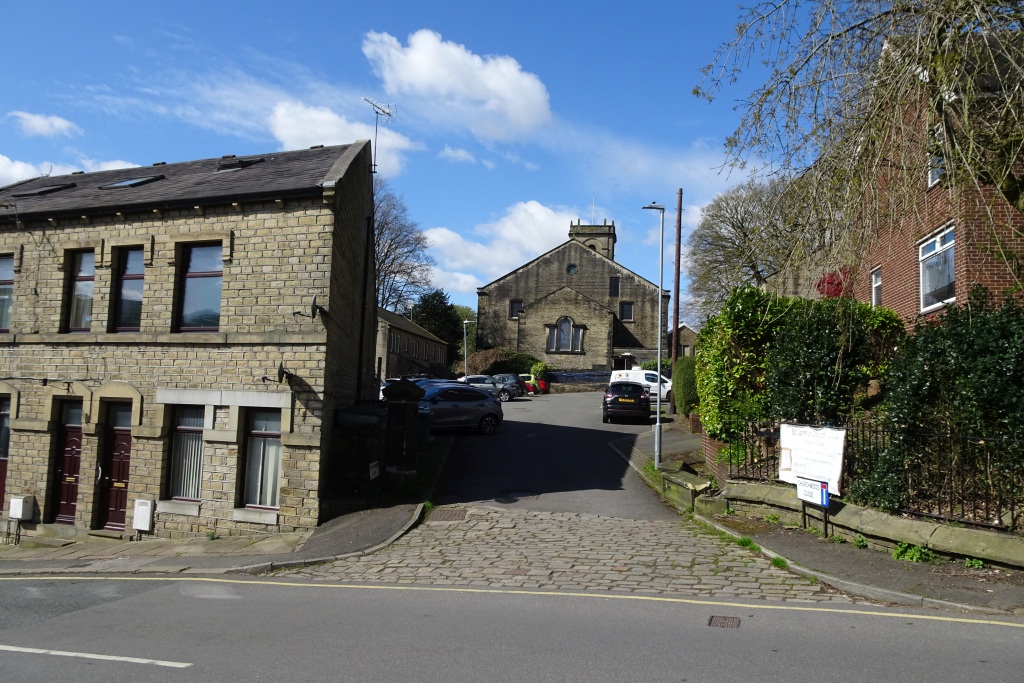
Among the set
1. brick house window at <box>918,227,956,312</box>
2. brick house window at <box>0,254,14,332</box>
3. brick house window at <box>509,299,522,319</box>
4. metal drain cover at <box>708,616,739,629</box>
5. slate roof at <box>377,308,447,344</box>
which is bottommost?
metal drain cover at <box>708,616,739,629</box>

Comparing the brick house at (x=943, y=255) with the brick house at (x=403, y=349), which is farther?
the brick house at (x=403, y=349)

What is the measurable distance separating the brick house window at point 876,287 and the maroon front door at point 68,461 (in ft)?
65.6

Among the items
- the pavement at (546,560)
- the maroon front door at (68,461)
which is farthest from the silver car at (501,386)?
the pavement at (546,560)

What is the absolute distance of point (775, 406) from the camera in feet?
40.4

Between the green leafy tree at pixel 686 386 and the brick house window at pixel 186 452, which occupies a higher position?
the green leafy tree at pixel 686 386

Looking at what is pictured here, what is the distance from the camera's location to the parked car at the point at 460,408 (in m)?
23.3

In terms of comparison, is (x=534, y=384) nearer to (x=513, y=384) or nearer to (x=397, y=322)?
(x=513, y=384)

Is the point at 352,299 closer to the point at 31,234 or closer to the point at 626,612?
the point at 31,234

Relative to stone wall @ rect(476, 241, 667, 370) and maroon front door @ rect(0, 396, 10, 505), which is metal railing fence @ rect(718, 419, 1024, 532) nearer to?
maroon front door @ rect(0, 396, 10, 505)

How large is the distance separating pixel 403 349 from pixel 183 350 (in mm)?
39075

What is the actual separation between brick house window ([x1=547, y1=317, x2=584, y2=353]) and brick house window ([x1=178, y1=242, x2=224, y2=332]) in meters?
44.0

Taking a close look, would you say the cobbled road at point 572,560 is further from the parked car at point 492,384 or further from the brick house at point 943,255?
the parked car at point 492,384

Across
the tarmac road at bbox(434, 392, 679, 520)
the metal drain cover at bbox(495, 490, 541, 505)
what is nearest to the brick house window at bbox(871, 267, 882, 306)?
the tarmac road at bbox(434, 392, 679, 520)

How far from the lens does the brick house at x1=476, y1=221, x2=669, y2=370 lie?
2272 inches
